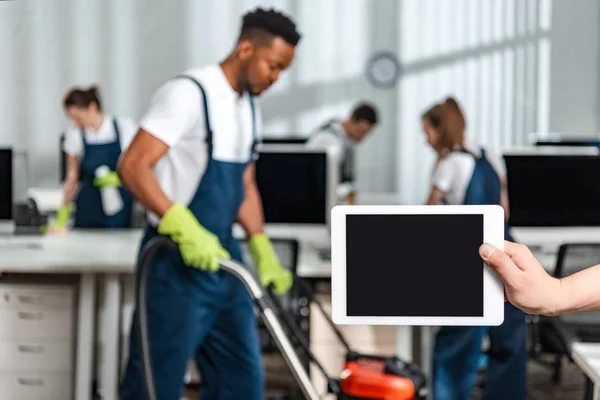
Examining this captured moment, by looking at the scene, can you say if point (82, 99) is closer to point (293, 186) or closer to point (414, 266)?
point (293, 186)

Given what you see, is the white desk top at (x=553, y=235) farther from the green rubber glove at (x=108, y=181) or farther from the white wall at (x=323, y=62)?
the white wall at (x=323, y=62)

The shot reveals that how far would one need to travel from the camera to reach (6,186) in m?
3.59

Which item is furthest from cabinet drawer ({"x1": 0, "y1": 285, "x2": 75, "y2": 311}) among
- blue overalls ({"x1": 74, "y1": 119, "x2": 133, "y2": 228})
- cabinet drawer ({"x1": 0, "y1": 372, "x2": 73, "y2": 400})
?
blue overalls ({"x1": 74, "y1": 119, "x2": 133, "y2": 228})

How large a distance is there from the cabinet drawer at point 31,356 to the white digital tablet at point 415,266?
2342 millimetres

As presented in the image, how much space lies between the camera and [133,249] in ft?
11.4

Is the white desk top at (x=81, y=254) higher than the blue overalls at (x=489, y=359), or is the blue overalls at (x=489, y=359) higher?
the white desk top at (x=81, y=254)

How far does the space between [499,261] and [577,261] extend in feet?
7.73

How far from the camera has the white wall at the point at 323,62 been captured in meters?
7.04

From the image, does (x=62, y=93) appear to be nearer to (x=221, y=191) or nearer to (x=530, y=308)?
(x=221, y=191)

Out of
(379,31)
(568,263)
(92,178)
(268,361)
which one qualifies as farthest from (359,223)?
(379,31)

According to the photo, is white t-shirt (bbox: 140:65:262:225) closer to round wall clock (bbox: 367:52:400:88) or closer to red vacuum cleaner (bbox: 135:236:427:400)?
red vacuum cleaner (bbox: 135:236:427:400)

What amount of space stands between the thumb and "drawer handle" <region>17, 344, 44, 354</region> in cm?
247

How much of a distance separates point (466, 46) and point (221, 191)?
496 centimetres

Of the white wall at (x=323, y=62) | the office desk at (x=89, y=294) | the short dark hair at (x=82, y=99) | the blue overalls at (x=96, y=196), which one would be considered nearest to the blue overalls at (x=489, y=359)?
the office desk at (x=89, y=294)
